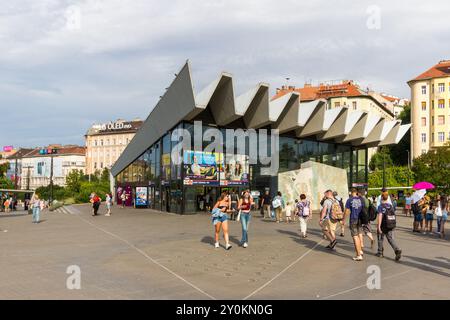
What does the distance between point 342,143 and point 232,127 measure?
13.6m

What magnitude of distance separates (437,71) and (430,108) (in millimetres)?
6834

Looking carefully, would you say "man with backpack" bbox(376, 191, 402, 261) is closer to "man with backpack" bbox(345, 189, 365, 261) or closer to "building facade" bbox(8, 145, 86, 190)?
"man with backpack" bbox(345, 189, 365, 261)

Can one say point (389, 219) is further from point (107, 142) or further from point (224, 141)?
point (107, 142)

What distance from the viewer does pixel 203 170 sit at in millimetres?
28312

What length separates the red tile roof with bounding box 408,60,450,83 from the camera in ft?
250

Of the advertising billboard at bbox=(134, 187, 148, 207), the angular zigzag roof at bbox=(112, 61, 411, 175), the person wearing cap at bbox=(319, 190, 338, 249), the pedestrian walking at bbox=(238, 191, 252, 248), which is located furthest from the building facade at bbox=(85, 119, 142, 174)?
the person wearing cap at bbox=(319, 190, 338, 249)

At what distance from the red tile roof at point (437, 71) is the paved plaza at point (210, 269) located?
70.2 m

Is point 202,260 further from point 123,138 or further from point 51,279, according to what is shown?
point 123,138

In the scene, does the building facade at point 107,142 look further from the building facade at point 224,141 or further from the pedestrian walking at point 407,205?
the pedestrian walking at point 407,205

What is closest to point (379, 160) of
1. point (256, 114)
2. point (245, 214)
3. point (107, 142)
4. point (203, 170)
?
point (256, 114)

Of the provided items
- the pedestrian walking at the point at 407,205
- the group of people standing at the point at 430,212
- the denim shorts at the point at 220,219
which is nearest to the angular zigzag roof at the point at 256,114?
the pedestrian walking at the point at 407,205

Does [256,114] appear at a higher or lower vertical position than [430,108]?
lower

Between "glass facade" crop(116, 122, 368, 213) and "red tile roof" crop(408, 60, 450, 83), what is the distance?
4683 centimetres
